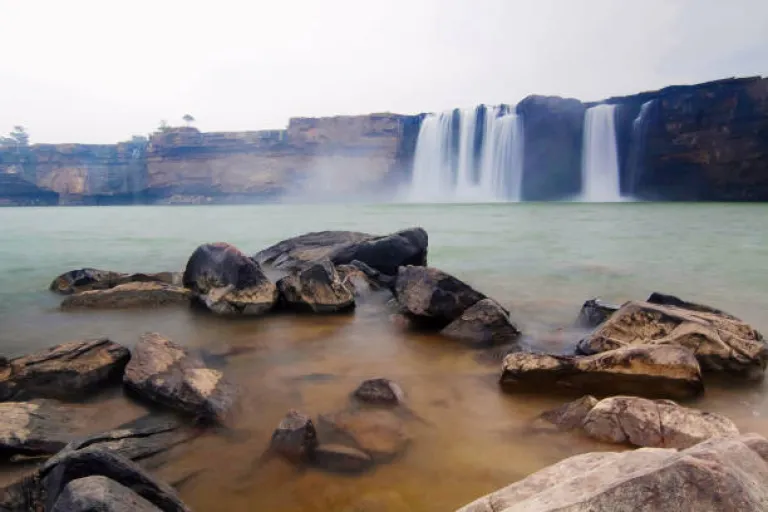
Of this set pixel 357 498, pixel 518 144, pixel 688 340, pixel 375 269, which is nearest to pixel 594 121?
pixel 518 144

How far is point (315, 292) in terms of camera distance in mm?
6051

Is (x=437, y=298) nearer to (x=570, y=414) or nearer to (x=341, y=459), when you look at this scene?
(x=570, y=414)

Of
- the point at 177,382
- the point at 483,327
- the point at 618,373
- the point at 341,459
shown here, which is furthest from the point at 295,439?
the point at 483,327

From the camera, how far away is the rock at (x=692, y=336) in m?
3.88

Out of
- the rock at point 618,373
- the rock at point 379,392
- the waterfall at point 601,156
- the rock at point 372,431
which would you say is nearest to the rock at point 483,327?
the rock at point 618,373

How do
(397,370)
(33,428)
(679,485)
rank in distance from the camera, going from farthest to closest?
(397,370) → (33,428) → (679,485)

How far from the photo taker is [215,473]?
255cm

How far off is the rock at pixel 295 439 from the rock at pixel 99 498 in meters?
0.93

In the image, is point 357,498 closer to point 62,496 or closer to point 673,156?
point 62,496

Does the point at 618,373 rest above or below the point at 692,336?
below

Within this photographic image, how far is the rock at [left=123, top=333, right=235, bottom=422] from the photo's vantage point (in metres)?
3.19

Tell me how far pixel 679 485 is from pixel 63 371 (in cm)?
391

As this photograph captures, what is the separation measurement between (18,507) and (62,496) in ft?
2.00

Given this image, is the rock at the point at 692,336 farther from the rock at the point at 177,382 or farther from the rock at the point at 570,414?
the rock at the point at 177,382
